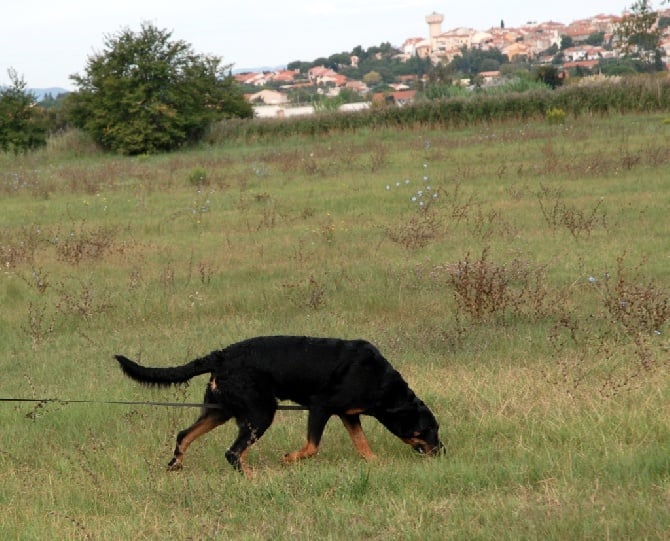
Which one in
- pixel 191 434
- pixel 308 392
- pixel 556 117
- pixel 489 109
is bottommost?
pixel 556 117

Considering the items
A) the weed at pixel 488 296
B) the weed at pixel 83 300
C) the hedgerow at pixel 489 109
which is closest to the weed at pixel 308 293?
the weed at pixel 488 296

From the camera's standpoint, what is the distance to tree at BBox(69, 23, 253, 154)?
108ft

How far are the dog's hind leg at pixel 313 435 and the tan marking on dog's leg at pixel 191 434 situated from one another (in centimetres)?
48

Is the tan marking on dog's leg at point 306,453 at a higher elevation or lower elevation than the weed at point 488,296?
higher

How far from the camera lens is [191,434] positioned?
5.45 meters

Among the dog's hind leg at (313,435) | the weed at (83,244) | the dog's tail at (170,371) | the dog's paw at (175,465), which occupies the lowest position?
the weed at (83,244)

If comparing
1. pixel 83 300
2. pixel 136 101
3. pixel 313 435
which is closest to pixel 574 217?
pixel 83 300

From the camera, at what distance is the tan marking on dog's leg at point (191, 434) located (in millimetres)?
5449

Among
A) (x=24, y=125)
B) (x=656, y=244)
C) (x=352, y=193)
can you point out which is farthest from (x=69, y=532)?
(x=24, y=125)

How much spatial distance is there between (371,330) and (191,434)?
3.70m

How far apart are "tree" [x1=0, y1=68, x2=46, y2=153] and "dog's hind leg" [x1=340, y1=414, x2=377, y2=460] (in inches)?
1290

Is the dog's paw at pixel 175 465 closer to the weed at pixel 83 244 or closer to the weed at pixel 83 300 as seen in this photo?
the weed at pixel 83 300

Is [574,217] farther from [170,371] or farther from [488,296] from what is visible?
[170,371]

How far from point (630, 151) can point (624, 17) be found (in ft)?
106
